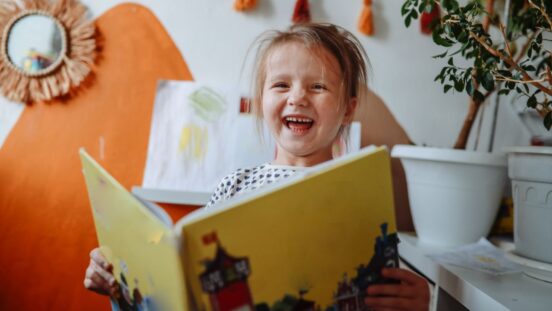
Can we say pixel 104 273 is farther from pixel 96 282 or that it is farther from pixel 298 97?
pixel 298 97

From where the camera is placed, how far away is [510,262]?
854mm

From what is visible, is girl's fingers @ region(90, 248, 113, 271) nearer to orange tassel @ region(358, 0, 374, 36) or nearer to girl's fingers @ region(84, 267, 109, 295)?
girl's fingers @ region(84, 267, 109, 295)

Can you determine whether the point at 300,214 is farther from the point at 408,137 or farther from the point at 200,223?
the point at 408,137

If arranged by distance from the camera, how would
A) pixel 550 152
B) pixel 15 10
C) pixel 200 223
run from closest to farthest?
pixel 200 223
pixel 550 152
pixel 15 10

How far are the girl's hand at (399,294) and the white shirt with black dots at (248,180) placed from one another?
1.11ft

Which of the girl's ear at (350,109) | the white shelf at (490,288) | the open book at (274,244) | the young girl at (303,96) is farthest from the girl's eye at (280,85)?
the white shelf at (490,288)

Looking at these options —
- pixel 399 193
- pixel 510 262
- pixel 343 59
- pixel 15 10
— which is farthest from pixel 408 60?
pixel 15 10

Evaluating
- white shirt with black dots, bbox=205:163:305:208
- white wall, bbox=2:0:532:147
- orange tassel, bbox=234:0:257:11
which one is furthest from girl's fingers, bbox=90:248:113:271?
orange tassel, bbox=234:0:257:11

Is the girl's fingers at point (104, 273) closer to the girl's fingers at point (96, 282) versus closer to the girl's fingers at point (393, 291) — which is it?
the girl's fingers at point (96, 282)

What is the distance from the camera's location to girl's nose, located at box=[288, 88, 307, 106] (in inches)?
29.3

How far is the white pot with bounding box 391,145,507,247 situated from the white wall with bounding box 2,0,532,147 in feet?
0.93

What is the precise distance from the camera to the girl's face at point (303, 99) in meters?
0.76

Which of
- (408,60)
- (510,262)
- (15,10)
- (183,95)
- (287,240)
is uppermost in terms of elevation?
(15,10)

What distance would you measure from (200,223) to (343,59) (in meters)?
0.55
